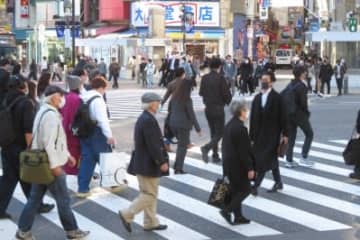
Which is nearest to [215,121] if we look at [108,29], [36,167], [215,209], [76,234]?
[215,209]

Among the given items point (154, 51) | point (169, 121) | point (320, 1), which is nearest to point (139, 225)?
point (169, 121)

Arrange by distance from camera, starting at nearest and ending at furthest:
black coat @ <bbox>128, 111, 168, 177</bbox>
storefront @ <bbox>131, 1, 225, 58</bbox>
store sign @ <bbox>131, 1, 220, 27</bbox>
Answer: black coat @ <bbox>128, 111, 168, 177</bbox>
storefront @ <bbox>131, 1, 225, 58</bbox>
store sign @ <bbox>131, 1, 220, 27</bbox>

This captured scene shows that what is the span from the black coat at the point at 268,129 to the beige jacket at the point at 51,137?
3.55 metres

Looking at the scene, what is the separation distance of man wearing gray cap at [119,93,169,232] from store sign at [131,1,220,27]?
48448 millimetres

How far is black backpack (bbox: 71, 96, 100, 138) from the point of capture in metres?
10.6

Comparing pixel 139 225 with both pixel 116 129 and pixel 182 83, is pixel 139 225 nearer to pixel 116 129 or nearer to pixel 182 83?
pixel 182 83

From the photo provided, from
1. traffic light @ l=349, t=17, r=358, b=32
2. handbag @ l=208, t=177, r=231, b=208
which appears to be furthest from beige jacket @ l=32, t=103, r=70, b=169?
traffic light @ l=349, t=17, r=358, b=32

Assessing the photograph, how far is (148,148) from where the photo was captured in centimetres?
848

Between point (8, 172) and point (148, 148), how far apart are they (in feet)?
6.42

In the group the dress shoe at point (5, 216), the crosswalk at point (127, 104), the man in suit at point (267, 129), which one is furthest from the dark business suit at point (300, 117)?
the crosswalk at point (127, 104)

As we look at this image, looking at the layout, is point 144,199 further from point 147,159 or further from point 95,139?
point 95,139

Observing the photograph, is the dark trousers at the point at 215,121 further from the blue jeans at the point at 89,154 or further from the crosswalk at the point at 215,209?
the blue jeans at the point at 89,154

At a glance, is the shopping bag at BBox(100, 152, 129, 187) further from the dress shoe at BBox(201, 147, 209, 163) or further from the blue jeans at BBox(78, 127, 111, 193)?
the dress shoe at BBox(201, 147, 209, 163)

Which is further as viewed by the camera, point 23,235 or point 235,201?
point 235,201
